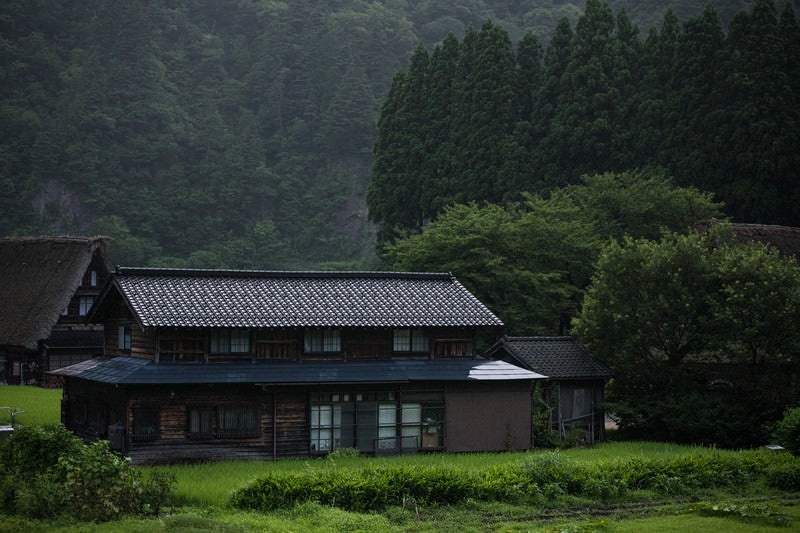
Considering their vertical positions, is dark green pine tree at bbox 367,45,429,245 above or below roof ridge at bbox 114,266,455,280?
above

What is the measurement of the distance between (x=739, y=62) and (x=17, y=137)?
64462 millimetres

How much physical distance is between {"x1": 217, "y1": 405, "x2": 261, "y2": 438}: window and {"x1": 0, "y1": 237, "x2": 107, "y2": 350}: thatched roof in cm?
2221

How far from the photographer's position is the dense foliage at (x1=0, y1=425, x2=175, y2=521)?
58.5ft

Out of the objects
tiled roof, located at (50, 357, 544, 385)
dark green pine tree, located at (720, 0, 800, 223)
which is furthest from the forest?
tiled roof, located at (50, 357, 544, 385)

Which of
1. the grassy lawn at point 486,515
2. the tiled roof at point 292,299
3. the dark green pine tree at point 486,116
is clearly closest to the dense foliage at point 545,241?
the dark green pine tree at point 486,116

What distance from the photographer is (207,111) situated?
100 m

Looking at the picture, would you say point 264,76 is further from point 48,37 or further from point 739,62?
point 739,62

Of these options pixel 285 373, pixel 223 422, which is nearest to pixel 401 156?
pixel 285 373

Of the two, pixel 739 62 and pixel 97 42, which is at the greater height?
pixel 97 42

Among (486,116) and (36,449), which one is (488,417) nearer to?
(36,449)

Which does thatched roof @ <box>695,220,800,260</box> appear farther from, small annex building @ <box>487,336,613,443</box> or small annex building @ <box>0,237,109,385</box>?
small annex building @ <box>0,237,109,385</box>

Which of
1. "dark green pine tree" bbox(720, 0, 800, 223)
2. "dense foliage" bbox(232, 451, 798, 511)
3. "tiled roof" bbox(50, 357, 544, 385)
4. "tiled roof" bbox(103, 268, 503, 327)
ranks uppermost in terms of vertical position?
"dark green pine tree" bbox(720, 0, 800, 223)

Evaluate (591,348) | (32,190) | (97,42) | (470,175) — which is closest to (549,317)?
(591,348)

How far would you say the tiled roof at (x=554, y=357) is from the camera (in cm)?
3278
